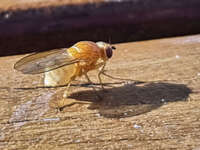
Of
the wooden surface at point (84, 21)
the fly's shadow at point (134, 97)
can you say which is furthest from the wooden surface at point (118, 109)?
the wooden surface at point (84, 21)

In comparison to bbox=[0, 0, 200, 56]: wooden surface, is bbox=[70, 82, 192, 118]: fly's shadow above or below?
below

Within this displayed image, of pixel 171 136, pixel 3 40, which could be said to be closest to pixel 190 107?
pixel 171 136

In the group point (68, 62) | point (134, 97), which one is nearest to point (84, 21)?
point (68, 62)

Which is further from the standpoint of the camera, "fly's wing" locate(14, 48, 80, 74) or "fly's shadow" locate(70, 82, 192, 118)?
"fly's wing" locate(14, 48, 80, 74)

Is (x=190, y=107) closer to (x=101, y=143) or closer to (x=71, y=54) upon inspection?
(x=101, y=143)

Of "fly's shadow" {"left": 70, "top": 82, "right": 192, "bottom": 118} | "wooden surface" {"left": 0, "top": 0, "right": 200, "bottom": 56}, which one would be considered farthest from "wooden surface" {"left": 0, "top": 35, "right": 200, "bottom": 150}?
"wooden surface" {"left": 0, "top": 0, "right": 200, "bottom": 56}

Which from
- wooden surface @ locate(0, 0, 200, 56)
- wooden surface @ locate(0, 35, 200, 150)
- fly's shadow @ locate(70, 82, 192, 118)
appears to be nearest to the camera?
wooden surface @ locate(0, 35, 200, 150)

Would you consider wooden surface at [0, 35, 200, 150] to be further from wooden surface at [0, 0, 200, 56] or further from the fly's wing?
wooden surface at [0, 0, 200, 56]
